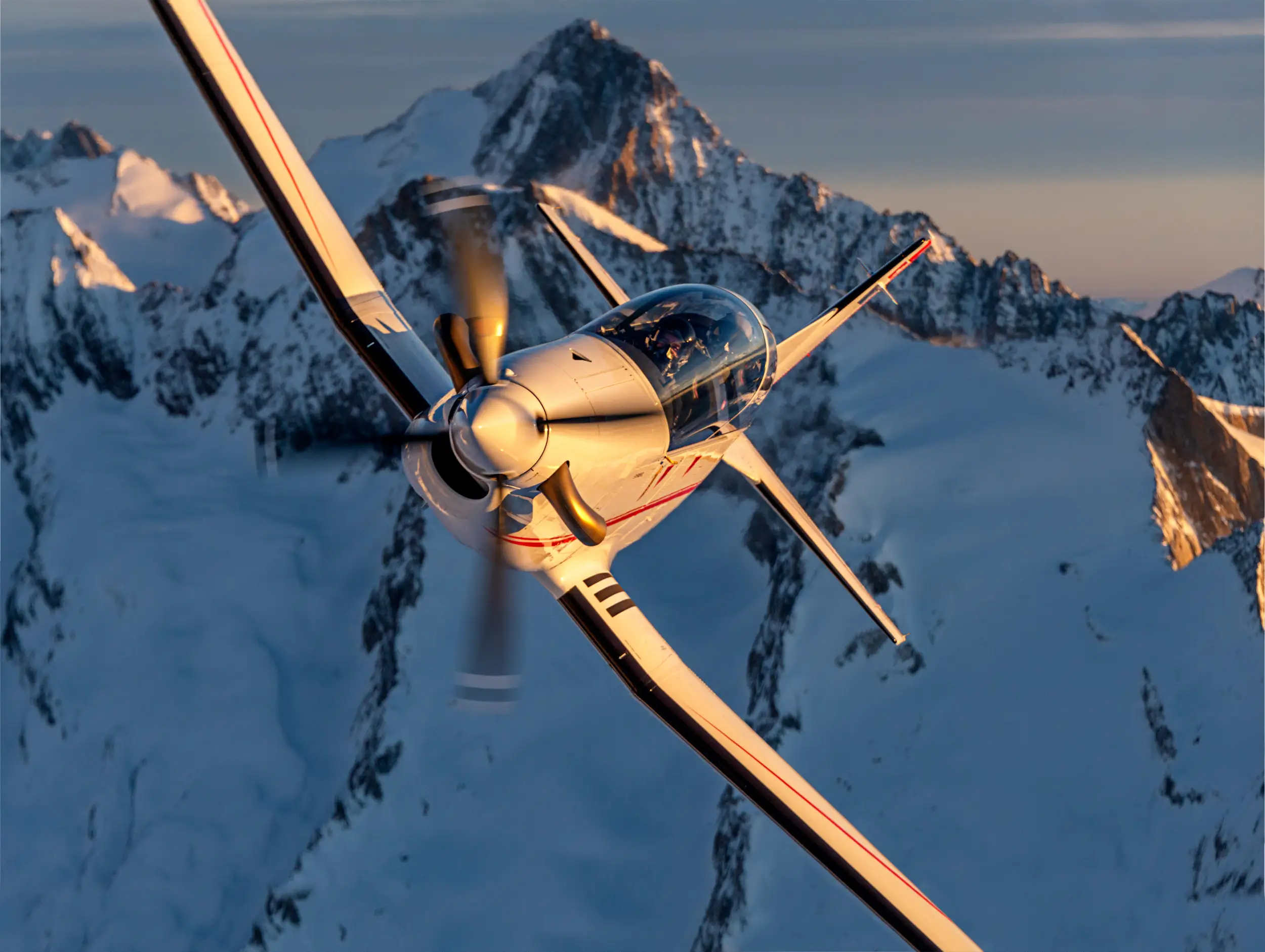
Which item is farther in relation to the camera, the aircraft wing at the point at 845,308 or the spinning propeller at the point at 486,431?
the aircraft wing at the point at 845,308

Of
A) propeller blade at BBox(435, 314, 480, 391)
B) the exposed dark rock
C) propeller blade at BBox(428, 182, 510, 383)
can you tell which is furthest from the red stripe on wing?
the exposed dark rock

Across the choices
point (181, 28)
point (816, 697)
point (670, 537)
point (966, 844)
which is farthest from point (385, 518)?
point (181, 28)

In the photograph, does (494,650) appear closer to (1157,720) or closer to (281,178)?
(281,178)

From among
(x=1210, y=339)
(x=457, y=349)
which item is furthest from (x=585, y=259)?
(x=1210, y=339)

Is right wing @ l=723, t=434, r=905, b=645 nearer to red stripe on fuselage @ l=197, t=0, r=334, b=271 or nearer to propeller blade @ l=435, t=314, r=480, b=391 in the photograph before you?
propeller blade @ l=435, t=314, r=480, b=391

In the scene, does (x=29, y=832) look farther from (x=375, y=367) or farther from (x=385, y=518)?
(x=375, y=367)

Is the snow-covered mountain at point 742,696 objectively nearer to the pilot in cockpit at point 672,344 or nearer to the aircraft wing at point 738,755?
the pilot in cockpit at point 672,344

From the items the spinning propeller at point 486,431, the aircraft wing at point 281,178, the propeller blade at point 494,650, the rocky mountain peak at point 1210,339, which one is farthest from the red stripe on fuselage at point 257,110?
the rocky mountain peak at point 1210,339

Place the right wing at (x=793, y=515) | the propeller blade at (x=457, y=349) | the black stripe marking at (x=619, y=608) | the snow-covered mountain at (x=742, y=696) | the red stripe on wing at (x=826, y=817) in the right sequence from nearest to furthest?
the propeller blade at (x=457, y=349) < the black stripe marking at (x=619, y=608) < the red stripe on wing at (x=826, y=817) < the right wing at (x=793, y=515) < the snow-covered mountain at (x=742, y=696)
